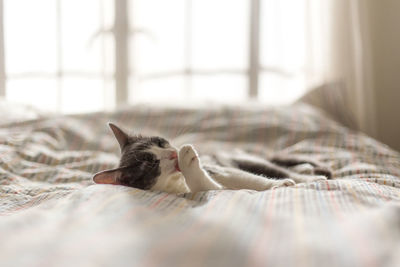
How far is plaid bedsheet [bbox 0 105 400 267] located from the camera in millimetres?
501

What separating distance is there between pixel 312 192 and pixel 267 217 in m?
0.24

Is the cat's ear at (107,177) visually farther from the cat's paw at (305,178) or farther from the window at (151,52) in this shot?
the window at (151,52)

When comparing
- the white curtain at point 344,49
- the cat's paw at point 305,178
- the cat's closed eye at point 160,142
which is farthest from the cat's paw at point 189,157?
the white curtain at point 344,49

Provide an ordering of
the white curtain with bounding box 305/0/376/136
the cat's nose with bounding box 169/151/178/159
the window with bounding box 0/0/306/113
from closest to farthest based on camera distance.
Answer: the cat's nose with bounding box 169/151/178/159
the window with bounding box 0/0/306/113
the white curtain with bounding box 305/0/376/136

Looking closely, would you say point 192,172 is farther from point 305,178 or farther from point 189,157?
point 305,178

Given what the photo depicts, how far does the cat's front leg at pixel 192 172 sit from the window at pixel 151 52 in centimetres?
136

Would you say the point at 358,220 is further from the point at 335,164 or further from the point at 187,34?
the point at 187,34

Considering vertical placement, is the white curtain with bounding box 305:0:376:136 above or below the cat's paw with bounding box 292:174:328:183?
above

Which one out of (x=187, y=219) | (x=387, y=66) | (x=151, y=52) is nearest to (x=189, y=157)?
(x=187, y=219)

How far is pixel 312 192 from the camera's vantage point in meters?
0.87

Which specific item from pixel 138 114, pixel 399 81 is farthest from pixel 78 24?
pixel 399 81

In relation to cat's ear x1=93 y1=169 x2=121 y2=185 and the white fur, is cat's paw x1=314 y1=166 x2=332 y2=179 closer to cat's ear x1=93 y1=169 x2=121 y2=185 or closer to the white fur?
the white fur

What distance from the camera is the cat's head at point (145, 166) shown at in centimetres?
99

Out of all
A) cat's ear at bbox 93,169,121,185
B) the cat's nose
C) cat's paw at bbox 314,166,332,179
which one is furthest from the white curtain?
cat's ear at bbox 93,169,121,185
